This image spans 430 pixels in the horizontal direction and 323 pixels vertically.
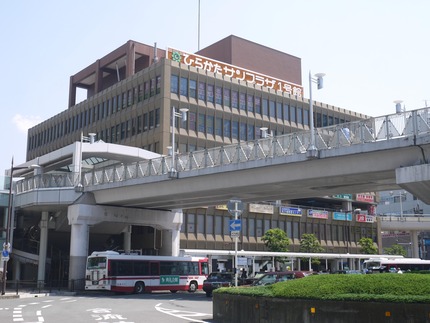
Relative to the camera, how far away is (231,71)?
71812 mm

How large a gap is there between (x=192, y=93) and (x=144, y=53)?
13.5 m

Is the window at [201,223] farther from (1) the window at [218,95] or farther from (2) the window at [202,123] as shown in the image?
(1) the window at [218,95]

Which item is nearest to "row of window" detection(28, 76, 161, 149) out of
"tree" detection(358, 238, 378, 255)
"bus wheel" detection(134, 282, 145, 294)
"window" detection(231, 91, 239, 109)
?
"window" detection(231, 91, 239, 109)

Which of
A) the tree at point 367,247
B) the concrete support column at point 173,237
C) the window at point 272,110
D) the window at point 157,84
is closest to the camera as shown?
the concrete support column at point 173,237

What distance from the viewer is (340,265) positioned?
68.2 metres

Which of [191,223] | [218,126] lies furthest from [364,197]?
[191,223]

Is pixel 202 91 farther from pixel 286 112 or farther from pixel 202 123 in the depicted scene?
pixel 286 112

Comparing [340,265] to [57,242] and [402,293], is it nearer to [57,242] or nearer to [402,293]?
[57,242]

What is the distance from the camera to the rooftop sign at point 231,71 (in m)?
67.5

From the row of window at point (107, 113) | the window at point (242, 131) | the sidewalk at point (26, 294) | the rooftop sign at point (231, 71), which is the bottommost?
the sidewalk at point (26, 294)

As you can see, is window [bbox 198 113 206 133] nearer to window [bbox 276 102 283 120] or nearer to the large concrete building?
the large concrete building

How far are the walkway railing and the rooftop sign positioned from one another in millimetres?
29088

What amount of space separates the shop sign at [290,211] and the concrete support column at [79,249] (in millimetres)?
34506

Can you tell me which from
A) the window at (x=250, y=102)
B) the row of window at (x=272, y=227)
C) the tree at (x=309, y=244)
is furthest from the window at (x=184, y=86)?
the tree at (x=309, y=244)
